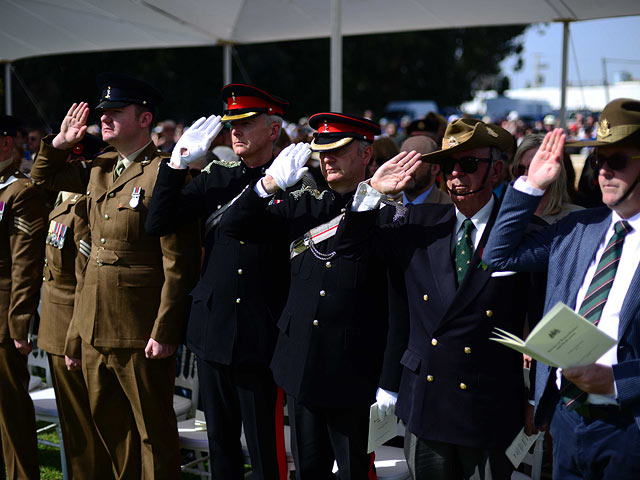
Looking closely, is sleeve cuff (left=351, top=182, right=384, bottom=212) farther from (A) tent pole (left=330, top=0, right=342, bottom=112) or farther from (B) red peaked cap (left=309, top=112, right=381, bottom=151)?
(A) tent pole (left=330, top=0, right=342, bottom=112)

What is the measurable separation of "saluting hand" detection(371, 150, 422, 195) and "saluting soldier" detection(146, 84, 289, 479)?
0.89 m

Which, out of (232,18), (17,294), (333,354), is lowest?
(333,354)

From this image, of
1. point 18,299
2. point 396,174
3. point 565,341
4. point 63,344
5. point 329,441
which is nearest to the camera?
point 565,341

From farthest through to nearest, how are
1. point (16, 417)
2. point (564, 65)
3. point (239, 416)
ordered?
point (564, 65) < point (16, 417) < point (239, 416)

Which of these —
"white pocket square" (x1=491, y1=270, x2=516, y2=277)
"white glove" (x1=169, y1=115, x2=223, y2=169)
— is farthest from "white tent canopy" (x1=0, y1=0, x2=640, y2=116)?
"white pocket square" (x1=491, y1=270, x2=516, y2=277)


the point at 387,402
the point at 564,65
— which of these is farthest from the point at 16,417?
the point at 564,65

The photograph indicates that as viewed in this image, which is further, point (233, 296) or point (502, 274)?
point (233, 296)

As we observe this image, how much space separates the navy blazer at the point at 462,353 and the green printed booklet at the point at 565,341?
47cm

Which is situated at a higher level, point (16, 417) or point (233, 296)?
point (233, 296)

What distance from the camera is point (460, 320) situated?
2818 mm

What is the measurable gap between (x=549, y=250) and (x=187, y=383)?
9.30 feet

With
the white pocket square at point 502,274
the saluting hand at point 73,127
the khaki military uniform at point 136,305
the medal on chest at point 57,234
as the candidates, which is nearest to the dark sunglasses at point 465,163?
the white pocket square at point 502,274

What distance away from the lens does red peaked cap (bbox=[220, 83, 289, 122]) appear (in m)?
3.84

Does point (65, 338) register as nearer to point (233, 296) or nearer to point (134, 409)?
point (134, 409)
